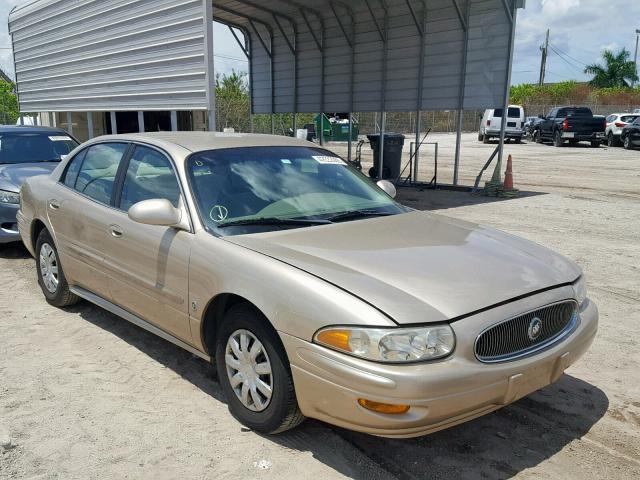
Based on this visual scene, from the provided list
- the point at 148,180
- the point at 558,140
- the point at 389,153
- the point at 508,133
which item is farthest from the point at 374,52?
the point at 508,133

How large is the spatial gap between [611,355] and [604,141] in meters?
29.1

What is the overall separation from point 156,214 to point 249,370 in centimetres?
109

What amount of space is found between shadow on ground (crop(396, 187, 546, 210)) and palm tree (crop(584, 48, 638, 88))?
50425 millimetres

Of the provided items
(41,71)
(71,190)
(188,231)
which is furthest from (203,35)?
(41,71)

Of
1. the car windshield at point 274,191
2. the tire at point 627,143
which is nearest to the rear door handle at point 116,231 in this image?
the car windshield at point 274,191

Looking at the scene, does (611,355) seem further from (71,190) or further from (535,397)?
(71,190)

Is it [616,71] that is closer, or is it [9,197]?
[9,197]

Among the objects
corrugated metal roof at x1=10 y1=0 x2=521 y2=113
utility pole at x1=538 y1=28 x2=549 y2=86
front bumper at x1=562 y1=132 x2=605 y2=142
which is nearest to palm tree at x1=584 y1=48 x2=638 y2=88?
utility pole at x1=538 y1=28 x2=549 y2=86

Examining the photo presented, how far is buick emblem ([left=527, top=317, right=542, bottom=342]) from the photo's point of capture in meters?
2.79

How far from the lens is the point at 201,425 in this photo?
3.23 meters

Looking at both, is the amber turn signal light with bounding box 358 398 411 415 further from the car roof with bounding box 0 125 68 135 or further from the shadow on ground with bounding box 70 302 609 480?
the car roof with bounding box 0 125 68 135

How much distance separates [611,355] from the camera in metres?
4.20

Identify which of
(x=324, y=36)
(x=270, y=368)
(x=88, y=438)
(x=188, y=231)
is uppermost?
(x=324, y=36)

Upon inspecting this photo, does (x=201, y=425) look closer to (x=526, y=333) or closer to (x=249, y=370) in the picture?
(x=249, y=370)
